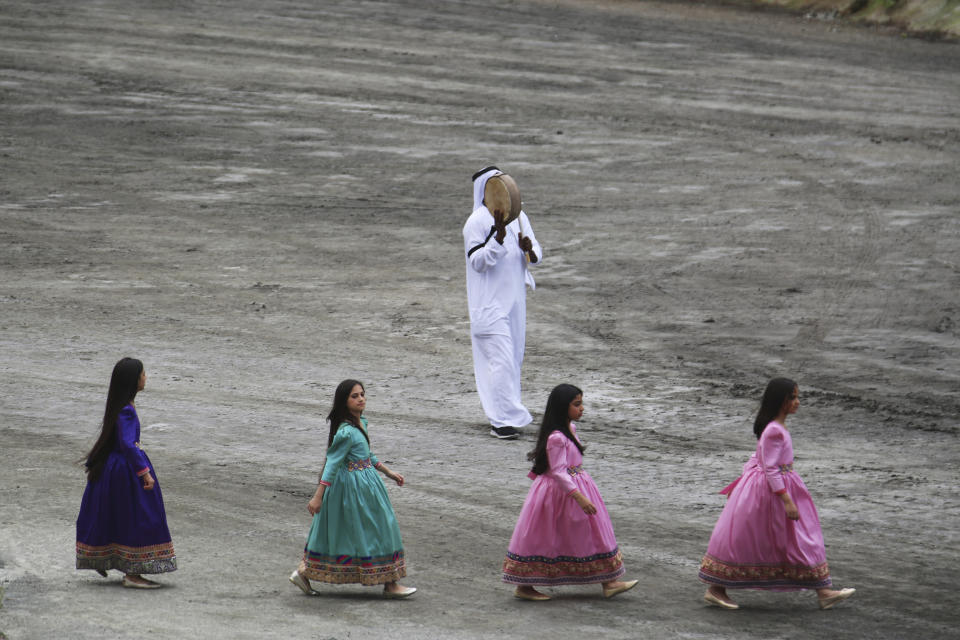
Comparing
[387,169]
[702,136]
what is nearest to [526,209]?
[387,169]

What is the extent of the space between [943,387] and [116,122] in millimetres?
16395

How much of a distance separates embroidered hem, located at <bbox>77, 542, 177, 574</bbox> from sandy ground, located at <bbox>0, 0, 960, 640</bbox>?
19cm

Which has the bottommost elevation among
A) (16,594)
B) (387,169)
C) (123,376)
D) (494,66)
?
(16,594)

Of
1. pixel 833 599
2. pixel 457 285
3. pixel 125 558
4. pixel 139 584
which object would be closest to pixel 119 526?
pixel 125 558

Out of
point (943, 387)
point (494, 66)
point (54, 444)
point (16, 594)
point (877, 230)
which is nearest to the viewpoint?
point (16, 594)

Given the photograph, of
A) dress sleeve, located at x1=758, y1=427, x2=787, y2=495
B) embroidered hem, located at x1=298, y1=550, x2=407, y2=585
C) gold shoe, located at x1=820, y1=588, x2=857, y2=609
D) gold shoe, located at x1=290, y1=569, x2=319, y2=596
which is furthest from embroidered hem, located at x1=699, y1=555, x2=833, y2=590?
gold shoe, located at x1=290, y1=569, x2=319, y2=596

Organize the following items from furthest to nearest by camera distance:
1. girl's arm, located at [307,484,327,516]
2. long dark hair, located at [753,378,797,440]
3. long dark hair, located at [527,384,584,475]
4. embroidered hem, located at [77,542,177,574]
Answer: embroidered hem, located at [77,542,177,574] → long dark hair, located at [527,384,584,475] → long dark hair, located at [753,378,797,440] → girl's arm, located at [307,484,327,516]

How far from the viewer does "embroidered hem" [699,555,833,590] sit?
802cm

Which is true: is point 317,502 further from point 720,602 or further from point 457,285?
point 457,285

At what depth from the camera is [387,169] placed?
75.1 feet

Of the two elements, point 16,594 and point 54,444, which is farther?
point 54,444

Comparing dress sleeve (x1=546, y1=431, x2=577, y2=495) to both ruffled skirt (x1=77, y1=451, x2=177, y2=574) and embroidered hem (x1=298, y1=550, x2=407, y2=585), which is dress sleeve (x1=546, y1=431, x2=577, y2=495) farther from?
ruffled skirt (x1=77, y1=451, x2=177, y2=574)

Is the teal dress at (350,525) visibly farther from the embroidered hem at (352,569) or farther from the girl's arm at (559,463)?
the girl's arm at (559,463)

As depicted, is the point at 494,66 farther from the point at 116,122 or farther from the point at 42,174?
the point at 42,174
